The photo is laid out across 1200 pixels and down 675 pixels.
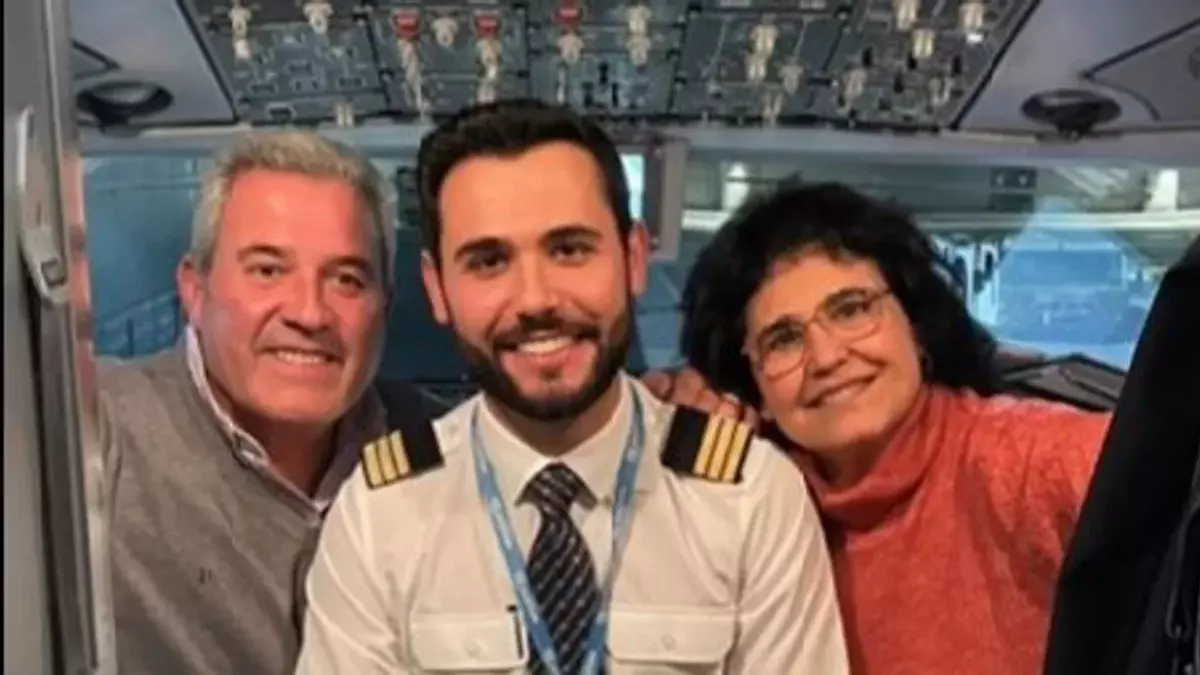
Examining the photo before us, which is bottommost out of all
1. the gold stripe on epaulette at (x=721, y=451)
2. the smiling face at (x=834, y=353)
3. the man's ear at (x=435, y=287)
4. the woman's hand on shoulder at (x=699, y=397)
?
the woman's hand on shoulder at (x=699, y=397)

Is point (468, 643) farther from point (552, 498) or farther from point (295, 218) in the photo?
point (295, 218)

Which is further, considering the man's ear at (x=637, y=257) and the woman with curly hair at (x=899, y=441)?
the woman with curly hair at (x=899, y=441)

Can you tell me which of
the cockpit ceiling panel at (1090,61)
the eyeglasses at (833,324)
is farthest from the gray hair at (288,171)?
the cockpit ceiling panel at (1090,61)

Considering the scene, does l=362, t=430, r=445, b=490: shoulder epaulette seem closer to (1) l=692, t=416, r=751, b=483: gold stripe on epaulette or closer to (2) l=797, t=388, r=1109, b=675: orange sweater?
(1) l=692, t=416, r=751, b=483: gold stripe on epaulette

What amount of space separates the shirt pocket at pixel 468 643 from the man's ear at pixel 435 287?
30cm

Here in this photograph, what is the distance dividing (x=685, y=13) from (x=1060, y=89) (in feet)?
2.38

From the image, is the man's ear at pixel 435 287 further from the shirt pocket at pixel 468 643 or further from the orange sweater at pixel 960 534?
the orange sweater at pixel 960 534

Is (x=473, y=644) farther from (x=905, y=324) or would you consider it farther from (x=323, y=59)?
(x=323, y=59)

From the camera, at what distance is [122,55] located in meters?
2.52

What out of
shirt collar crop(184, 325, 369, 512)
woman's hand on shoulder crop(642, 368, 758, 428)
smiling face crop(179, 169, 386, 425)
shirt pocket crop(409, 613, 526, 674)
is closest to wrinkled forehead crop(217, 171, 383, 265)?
smiling face crop(179, 169, 386, 425)

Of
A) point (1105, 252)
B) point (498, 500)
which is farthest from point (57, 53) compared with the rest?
point (1105, 252)

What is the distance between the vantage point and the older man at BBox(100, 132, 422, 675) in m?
1.83

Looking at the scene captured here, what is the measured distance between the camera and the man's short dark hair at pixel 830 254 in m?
1.80

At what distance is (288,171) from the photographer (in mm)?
1889
